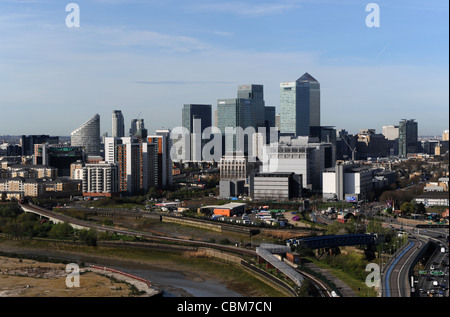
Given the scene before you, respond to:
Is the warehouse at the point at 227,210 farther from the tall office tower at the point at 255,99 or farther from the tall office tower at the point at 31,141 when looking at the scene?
the tall office tower at the point at 255,99

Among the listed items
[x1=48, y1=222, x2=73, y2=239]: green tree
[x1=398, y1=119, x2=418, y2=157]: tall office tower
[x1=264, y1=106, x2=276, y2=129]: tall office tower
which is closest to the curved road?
[x1=48, y1=222, x2=73, y2=239]: green tree

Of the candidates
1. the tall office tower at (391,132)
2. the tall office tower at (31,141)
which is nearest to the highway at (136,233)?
the tall office tower at (31,141)

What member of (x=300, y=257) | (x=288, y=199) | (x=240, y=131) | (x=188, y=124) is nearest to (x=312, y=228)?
(x=300, y=257)

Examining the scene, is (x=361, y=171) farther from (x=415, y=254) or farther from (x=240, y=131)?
(x=240, y=131)

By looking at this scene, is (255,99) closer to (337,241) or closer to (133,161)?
(133,161)

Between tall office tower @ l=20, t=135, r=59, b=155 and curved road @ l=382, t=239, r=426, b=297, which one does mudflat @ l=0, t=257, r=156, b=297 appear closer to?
curved road @ l=382, t=239, r=426, b=297
